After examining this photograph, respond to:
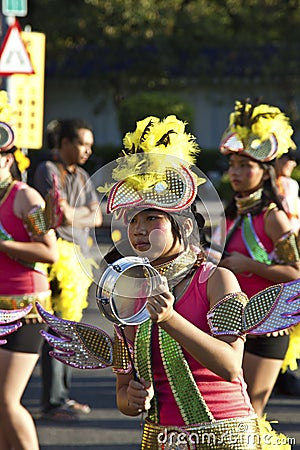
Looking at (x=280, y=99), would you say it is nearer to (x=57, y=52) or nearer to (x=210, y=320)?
(x=57, y=52)

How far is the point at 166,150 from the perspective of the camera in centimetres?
295

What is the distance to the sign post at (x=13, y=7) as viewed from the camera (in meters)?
10.4

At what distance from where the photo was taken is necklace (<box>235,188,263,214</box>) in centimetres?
509

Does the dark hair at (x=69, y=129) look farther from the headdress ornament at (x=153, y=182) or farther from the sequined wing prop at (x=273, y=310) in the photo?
the sequined wing prop at (x=273, y=310)

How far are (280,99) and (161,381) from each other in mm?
29146

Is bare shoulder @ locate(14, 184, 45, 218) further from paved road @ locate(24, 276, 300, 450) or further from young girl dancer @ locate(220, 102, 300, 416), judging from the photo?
paved road @ locate(24, 276, 300, 450)

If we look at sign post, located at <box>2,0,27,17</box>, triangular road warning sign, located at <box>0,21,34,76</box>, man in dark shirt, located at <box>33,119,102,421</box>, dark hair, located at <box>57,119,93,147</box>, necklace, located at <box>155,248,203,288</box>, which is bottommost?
man in dark shirt, located at <box>33,119,102,421</box>

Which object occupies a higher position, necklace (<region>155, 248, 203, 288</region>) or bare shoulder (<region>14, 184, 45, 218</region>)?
necklace (<region>155, 248, 203, 288</region>)

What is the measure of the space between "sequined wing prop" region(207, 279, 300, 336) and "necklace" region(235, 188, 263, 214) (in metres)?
2.26

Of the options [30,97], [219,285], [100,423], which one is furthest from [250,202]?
[30,97]

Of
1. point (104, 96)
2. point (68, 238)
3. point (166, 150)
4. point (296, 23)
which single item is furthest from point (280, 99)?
point (166, 150)

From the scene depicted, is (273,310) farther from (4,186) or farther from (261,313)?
(4,186)

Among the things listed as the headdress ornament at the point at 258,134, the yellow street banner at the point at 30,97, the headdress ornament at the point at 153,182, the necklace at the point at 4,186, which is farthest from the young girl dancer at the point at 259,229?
the yellow street banner at the point at 30,97

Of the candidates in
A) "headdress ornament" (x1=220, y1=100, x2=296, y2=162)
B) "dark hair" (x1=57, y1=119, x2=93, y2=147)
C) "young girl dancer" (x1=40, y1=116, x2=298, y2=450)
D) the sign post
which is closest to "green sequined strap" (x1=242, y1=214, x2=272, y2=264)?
"headdress ornament" (x1=220, y1=100, x2=296, y2=162)
